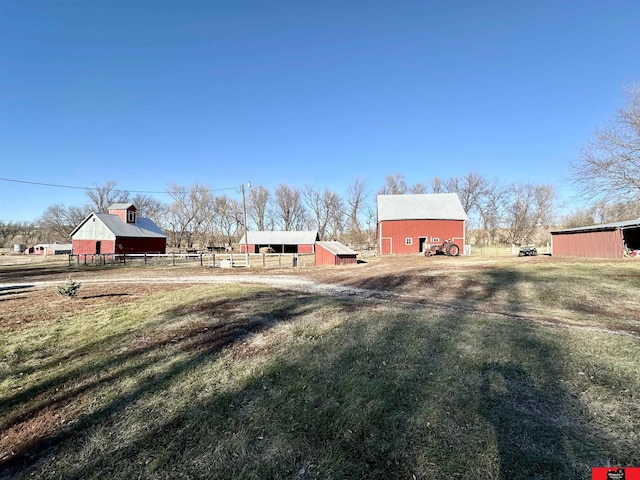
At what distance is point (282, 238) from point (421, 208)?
922 inches

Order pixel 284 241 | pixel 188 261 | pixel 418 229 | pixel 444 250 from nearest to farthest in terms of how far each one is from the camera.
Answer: pixel 444 250, pixel 188 261, pixel 418 229, pixel 284 241

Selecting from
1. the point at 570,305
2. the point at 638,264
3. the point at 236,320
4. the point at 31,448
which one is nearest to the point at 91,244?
the point at 236,320

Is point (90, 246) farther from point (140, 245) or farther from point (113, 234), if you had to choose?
point (140, 245)

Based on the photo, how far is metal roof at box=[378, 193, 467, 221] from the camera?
3688cm

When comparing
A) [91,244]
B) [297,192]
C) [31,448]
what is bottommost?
[31,448]

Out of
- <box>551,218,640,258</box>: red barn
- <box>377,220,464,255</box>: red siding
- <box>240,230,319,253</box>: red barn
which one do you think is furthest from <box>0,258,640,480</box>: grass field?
<box>240,230,319,253</box>: red barn

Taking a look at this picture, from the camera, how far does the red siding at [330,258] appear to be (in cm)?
2633

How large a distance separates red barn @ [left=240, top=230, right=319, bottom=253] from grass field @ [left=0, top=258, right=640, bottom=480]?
1702 inches

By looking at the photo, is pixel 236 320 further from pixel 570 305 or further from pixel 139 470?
pixel 570 305

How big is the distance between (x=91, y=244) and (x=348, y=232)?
150ft

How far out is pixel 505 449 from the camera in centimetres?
305

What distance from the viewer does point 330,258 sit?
26.7 meters

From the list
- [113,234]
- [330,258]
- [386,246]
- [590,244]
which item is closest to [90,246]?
[113,234]

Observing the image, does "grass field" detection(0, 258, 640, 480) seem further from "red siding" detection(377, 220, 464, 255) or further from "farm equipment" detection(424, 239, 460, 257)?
"red siding" detection(377, 220, 464, 255)
